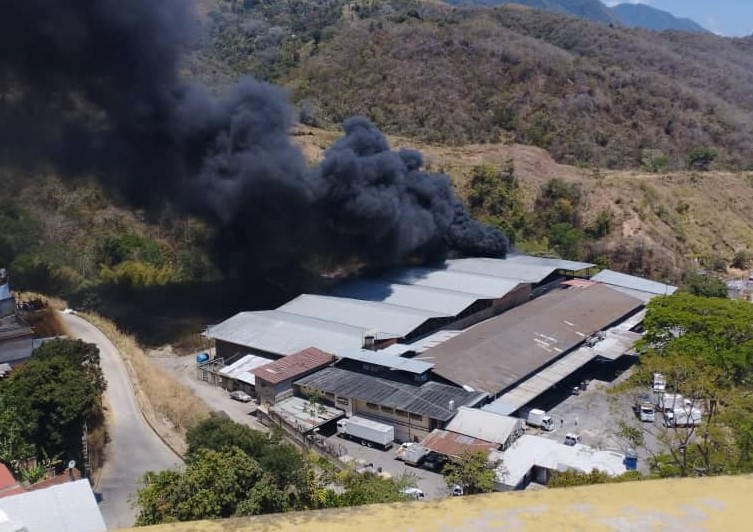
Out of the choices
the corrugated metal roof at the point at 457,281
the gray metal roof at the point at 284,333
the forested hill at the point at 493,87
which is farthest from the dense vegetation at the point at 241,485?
the forested hill at the point at 493,87

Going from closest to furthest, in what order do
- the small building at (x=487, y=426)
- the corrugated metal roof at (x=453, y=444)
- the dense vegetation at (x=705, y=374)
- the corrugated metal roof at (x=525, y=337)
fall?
1. the dense vegetation at (x=705, y=374)
2. the corrugated metal roof at (x=453, y=444)
3. the small building at (x=487, y=426)
4. the corrugated metal roof at (x=525, y=337)

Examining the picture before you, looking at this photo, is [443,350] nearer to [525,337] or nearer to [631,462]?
[525,337]

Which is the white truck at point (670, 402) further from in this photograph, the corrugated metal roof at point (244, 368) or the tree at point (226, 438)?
the corrugated metal roof at point (244, 368)

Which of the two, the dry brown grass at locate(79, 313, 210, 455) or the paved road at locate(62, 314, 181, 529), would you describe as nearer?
the paved road at locate(62, 314, 181, 529)

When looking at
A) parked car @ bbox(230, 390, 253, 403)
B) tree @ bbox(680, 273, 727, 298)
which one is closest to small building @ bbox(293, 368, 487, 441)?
parked car @ bbox(230, 390, 253, 403)

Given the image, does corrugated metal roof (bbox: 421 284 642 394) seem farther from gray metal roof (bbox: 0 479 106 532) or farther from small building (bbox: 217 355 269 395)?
gray metal roof (bbox: 0 479 106 532)

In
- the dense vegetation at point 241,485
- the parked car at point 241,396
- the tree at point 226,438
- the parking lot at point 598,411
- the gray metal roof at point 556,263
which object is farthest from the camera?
the gray metal roof at point 556,263

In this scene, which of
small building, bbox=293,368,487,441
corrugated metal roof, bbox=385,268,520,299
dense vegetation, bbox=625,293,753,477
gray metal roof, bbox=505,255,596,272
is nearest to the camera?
dense vegetation, bbox=625,293,753,477
